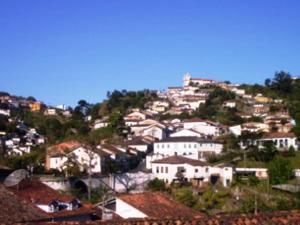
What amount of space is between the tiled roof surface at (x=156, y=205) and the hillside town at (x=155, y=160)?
0.04 m

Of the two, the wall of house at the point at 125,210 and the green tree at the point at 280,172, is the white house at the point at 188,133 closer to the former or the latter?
the green tree at the point at 280,172

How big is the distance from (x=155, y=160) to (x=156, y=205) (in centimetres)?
3831

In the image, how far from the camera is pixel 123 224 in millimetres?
8773

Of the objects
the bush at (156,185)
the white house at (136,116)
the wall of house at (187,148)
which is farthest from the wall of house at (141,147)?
the white house at (136,116)

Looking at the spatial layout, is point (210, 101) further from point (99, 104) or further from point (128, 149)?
point (128, 149)

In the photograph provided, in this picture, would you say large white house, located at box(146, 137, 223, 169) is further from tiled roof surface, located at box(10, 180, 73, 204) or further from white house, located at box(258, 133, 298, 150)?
tiled roof surface, located at box(10, 180, 73, 204)

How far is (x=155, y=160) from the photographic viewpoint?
59.5 metres

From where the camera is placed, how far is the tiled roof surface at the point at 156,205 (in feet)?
66.7

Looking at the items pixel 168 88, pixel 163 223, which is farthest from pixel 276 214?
pixel 168 88

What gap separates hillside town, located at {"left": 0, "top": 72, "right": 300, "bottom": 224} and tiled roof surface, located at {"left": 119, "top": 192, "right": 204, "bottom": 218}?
1.5 inches

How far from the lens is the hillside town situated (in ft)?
72.2

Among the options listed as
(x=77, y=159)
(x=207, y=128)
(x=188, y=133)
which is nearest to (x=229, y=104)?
(x=207, y=128)

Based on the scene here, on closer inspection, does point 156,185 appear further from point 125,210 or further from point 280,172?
point 125,210

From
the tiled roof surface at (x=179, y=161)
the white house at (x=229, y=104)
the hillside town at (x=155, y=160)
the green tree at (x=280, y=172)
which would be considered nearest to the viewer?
the hillside town at (x=155, y=160)
